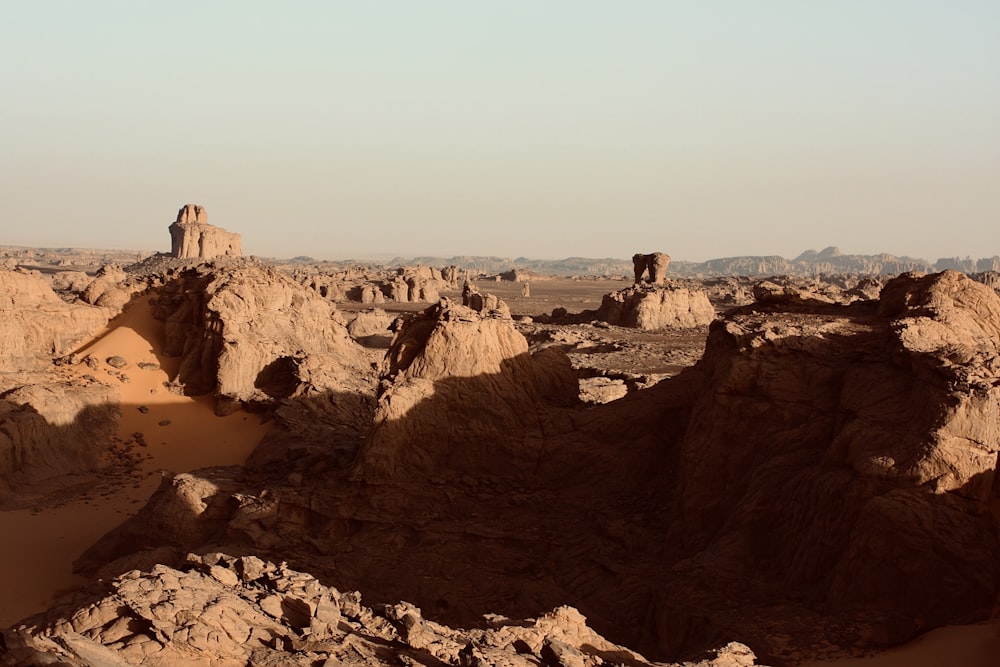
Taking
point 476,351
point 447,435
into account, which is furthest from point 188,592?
point 476,351

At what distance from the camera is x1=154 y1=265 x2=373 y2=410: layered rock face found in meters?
18.5

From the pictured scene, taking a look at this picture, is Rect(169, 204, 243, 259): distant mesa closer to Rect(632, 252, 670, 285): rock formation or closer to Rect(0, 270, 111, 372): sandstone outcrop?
Rect(632, 252, 670, 285): rock formation

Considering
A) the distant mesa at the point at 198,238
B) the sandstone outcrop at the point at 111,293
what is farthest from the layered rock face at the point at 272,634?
the distant mesa at the point at 198,238

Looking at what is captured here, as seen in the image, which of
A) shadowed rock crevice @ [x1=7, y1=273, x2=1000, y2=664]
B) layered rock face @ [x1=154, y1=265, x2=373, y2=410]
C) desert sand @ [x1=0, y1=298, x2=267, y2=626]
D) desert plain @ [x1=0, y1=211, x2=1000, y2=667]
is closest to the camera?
desert plain @ [x1=0, y1=211, x2=1000, y2=667]

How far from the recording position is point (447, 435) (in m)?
12.8

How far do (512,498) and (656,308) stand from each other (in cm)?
3214

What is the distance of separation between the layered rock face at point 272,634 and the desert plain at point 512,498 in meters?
0.03

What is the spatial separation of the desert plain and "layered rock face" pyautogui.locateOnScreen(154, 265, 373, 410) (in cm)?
8

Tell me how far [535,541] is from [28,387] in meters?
10.4

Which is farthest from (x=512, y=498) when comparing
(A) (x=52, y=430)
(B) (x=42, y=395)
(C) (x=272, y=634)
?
(B) (x=42, y=395)

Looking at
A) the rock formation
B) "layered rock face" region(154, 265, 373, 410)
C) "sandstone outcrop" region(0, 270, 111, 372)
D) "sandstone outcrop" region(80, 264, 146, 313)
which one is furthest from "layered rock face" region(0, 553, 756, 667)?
the rock formation

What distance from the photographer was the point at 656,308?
1718 inches

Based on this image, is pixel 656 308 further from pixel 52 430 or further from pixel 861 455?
pixel 861 455

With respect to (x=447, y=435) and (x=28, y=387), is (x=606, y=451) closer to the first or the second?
(x=447, y=435)
